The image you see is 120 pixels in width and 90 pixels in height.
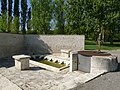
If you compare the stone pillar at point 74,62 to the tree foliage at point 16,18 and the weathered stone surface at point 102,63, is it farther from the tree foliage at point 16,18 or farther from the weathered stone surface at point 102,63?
the tree foliage at point 16,18

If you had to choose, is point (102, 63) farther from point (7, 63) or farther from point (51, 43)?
point (51, 43)

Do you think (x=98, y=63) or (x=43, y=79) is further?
(x=98, y=63)

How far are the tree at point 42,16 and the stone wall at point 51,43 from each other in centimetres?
922

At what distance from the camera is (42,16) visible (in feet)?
88.3

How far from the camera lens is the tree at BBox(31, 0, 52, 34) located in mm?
26828

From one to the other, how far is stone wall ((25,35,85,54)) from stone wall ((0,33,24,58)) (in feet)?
2.60

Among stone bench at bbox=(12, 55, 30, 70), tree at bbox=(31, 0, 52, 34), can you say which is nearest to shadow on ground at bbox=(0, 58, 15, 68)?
stone bench at bbox=(12, 55, 30, 70)

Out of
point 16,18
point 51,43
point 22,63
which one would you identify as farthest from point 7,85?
point 16,18

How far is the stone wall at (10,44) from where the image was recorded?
14.6 metres

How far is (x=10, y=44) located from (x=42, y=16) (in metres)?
12.0

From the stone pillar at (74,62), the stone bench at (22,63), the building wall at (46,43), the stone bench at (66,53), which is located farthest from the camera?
the building wall at (46,43)

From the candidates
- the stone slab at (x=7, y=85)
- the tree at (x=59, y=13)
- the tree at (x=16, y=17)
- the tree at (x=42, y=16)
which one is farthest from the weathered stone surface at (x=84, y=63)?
the tree at (x=59, y=13)

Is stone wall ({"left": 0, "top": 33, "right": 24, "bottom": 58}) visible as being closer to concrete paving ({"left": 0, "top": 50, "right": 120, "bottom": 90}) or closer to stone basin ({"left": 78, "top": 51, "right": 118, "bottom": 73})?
concrete paving ({"left": 0, "top": 50, "right": 120, "bottom": 90})

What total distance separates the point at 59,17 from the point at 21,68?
18480 mm
